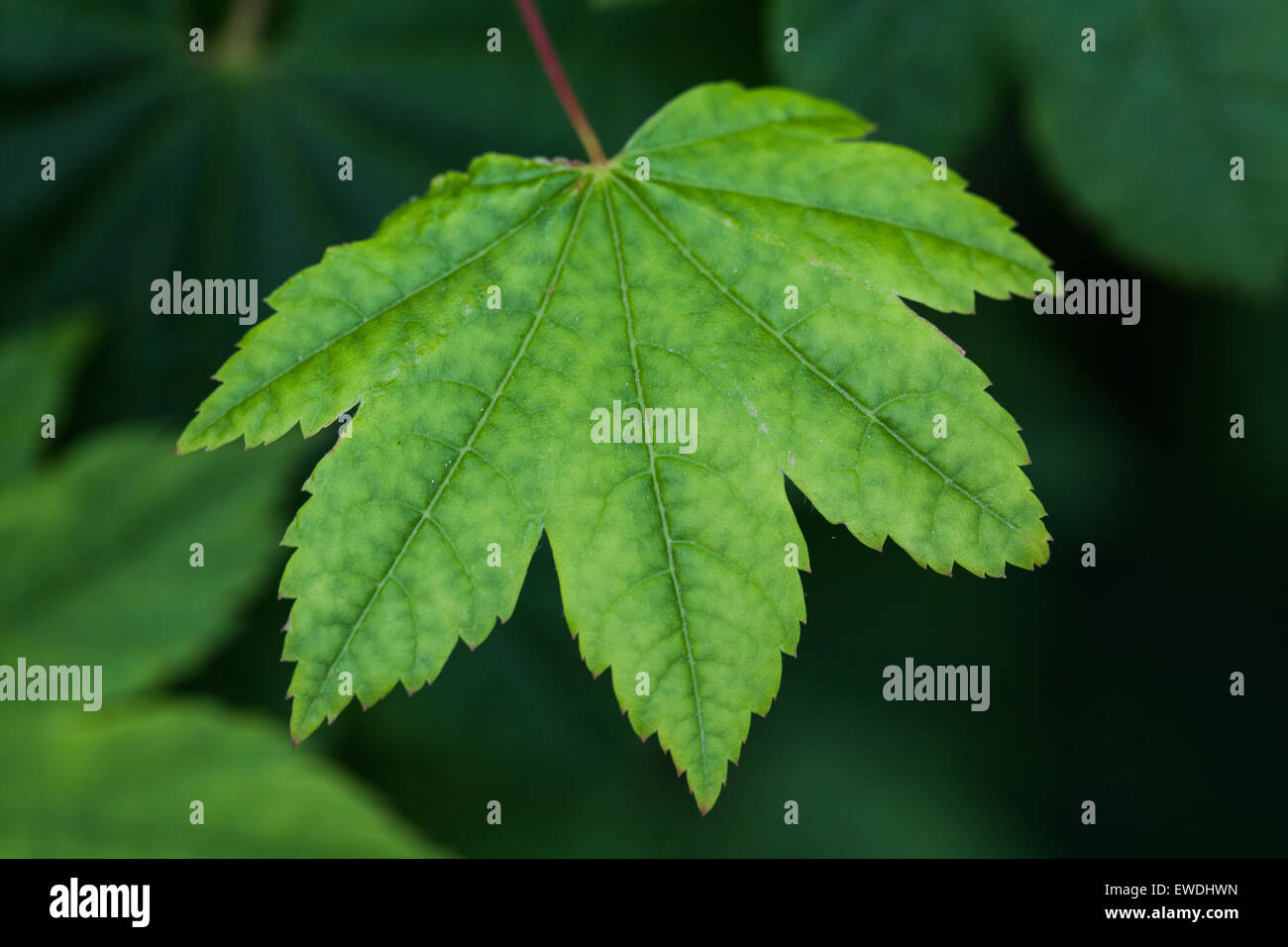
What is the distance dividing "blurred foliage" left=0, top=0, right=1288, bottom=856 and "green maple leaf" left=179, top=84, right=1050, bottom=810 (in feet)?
0.94

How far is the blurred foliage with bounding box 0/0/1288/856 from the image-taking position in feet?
7.09

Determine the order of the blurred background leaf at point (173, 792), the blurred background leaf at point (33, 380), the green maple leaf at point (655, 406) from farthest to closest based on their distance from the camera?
the blurred background leaf at point (33, 380), the blurred background leaf at point (173, 792), the green maple leaf at point (655, 406)

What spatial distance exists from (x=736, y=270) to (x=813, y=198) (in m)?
0.17

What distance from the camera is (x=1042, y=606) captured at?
11.0 ft

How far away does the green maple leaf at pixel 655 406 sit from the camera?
4.76 feet

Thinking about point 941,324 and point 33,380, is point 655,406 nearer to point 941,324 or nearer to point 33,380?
point 941,324

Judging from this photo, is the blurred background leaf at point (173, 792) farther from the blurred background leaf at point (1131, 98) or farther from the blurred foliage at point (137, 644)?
the blurred background leaf at point (1131, 98)

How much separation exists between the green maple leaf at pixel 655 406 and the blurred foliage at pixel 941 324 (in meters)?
0.29

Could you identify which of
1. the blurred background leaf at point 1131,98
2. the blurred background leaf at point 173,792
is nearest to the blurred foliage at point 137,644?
the blurred background leaf at point 173,792

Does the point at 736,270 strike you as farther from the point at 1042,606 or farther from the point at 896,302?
the point at 1042,606

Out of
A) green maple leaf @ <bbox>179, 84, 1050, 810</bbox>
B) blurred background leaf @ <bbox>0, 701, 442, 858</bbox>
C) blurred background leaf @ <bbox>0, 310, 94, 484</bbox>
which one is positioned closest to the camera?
green maple leaf @ <bbox>179, 84, 1050, 810</bbox>

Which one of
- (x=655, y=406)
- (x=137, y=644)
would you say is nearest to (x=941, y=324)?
(x=655, y=406)

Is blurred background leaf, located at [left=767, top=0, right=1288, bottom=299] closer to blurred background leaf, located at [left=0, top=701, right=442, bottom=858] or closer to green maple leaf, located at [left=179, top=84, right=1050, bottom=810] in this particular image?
green maple leaf, located at [left=179, top=84, right=1050, bottom=810]

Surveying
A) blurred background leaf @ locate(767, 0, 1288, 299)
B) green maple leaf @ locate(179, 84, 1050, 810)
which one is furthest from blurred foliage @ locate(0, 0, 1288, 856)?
green maple leaf @ locate(179, 84, 1050, 810)
